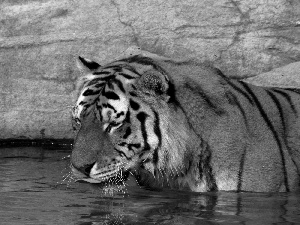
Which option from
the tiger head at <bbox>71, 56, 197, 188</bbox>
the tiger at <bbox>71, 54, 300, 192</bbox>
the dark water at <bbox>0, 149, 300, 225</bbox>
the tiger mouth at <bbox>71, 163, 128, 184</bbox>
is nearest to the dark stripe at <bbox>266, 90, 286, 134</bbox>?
the tiger at <bbox>71, 54, 300, 192</bbox>

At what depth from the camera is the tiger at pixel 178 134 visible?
15.5 feet

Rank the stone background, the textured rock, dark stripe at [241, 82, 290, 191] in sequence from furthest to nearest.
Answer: the stone background < the textured rock < dark stripe at [241, 82, 290, 191]

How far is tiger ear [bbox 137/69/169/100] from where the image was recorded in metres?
4.68

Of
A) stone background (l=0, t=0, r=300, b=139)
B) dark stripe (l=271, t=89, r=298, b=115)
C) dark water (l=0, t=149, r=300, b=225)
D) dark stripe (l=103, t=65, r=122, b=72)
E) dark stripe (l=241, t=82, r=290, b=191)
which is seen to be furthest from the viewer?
stone background (l=0, t=0, r=300, b=139)

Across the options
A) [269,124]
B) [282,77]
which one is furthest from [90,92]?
[282,77]

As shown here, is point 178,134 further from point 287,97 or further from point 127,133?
point 287,97

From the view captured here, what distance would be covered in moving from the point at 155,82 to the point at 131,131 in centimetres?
30

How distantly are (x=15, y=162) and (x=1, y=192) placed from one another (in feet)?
3.89

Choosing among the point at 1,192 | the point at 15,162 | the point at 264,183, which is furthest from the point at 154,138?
the point at 15,162

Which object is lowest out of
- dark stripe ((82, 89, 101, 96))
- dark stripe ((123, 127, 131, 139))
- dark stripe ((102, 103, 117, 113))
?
dark stripe ((123, 127, 131, 139))

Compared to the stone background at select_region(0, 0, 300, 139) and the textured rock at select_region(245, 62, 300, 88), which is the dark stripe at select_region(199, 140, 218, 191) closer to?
the textured rock at select_region(245, 62, 300, 88)

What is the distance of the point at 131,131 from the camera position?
4.75 metres

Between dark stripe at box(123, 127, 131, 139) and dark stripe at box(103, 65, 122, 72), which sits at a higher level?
dark stripe at box(103, 65, 122, 72)

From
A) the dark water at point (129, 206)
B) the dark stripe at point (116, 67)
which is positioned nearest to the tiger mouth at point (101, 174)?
the dark water at point (129, 206)
